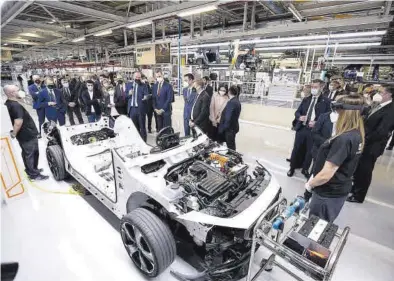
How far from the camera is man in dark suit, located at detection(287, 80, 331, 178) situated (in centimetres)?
378

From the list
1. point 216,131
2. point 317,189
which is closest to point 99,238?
point 317,189

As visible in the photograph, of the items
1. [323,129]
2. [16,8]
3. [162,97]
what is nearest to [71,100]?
[16,8]

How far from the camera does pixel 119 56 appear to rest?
14.4 metres

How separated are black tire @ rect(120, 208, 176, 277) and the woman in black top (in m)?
1.38

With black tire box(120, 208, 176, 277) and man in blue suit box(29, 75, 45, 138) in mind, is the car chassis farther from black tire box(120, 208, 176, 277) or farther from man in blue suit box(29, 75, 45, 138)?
man in blue suit box(29, 75, 45, 138)

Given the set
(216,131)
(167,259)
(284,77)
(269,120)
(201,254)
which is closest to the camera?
(167,259)

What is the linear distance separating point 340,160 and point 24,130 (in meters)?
4.13

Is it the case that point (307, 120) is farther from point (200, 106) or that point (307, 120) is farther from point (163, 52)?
point (163, 52)

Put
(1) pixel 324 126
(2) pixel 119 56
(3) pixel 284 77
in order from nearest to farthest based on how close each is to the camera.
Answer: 1. (1) pixel 324 126
2. (3) pixel 284 77
3. (2) pixel 119 56

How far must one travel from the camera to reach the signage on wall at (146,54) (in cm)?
728

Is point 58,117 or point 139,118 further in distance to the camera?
point 58,117

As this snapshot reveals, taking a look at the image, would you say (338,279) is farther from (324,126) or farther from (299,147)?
(299,147)

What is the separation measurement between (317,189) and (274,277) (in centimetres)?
93

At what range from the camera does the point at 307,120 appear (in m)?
3.89
